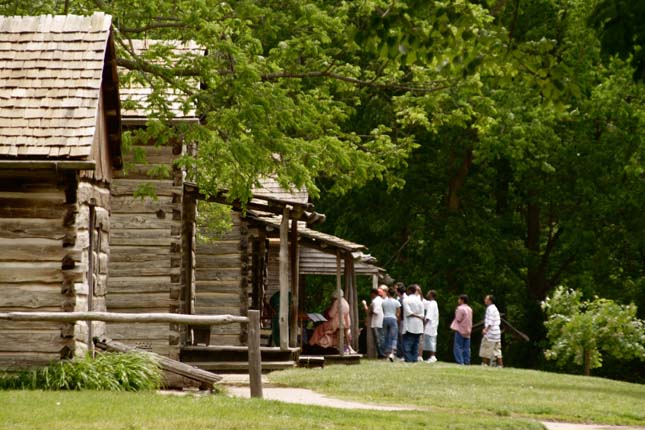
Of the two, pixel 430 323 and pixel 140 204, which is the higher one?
pixel 140 204

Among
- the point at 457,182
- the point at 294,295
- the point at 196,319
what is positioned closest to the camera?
the point at 196,319

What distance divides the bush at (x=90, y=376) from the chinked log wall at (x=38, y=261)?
1.38 ft

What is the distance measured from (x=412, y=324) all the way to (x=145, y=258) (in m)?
10.3

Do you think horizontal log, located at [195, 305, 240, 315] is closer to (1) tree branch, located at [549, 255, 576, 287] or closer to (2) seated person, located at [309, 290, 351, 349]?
(2) seated person, located at [309, 290, 351, 349]

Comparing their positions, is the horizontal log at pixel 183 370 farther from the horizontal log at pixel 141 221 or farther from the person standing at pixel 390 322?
the person standing at pixel 390 322

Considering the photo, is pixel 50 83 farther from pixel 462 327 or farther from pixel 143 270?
pixel 462 327

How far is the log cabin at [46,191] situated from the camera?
693 inches

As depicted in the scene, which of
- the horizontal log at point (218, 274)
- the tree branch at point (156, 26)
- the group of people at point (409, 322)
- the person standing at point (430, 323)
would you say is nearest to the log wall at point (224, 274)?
the horizontal log at point (218, 274)


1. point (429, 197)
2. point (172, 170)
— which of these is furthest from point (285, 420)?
point (429, 197)

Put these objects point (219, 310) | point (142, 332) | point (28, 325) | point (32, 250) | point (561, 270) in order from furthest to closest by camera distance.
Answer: point (561, 270) → point (219, 310) → point (142, 332) → point (32, 250) → point (28, 325)

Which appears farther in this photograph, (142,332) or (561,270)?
(561,270)

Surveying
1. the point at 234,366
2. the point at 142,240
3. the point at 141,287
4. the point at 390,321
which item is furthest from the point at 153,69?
the point at 390,321

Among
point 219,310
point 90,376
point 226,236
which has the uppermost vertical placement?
point 226,236

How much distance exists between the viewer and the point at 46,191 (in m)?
18.1
